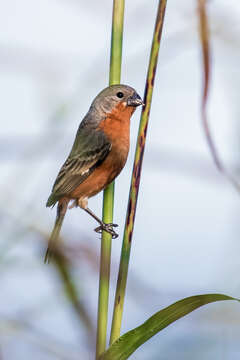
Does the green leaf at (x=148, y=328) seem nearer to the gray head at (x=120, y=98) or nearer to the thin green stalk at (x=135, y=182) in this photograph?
the thin green stalk at (x=135, y=182)

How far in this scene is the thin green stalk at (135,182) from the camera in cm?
140

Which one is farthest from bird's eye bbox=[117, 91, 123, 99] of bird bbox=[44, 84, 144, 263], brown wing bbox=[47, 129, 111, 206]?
brown wing bbox=[47, 129, 111, 206]

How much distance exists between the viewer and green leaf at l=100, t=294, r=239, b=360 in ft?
4.20

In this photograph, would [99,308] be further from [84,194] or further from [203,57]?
[84,194]

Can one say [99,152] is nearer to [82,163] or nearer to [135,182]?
[82,163]

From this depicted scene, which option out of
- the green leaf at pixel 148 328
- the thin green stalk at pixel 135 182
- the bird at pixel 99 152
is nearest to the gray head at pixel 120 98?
the bird at pixel 99 152

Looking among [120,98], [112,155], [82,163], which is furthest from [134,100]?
[82,163]

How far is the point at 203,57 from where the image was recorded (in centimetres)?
95

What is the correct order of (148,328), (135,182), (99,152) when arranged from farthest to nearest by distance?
(99,152) < (135,182) < (148,328)

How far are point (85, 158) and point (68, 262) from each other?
125 inches

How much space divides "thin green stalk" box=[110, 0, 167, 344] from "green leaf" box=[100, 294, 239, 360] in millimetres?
61

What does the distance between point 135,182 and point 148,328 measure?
16.2 inches

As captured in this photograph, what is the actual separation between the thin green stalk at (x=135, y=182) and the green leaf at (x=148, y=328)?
6cm

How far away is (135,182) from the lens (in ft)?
4.99
